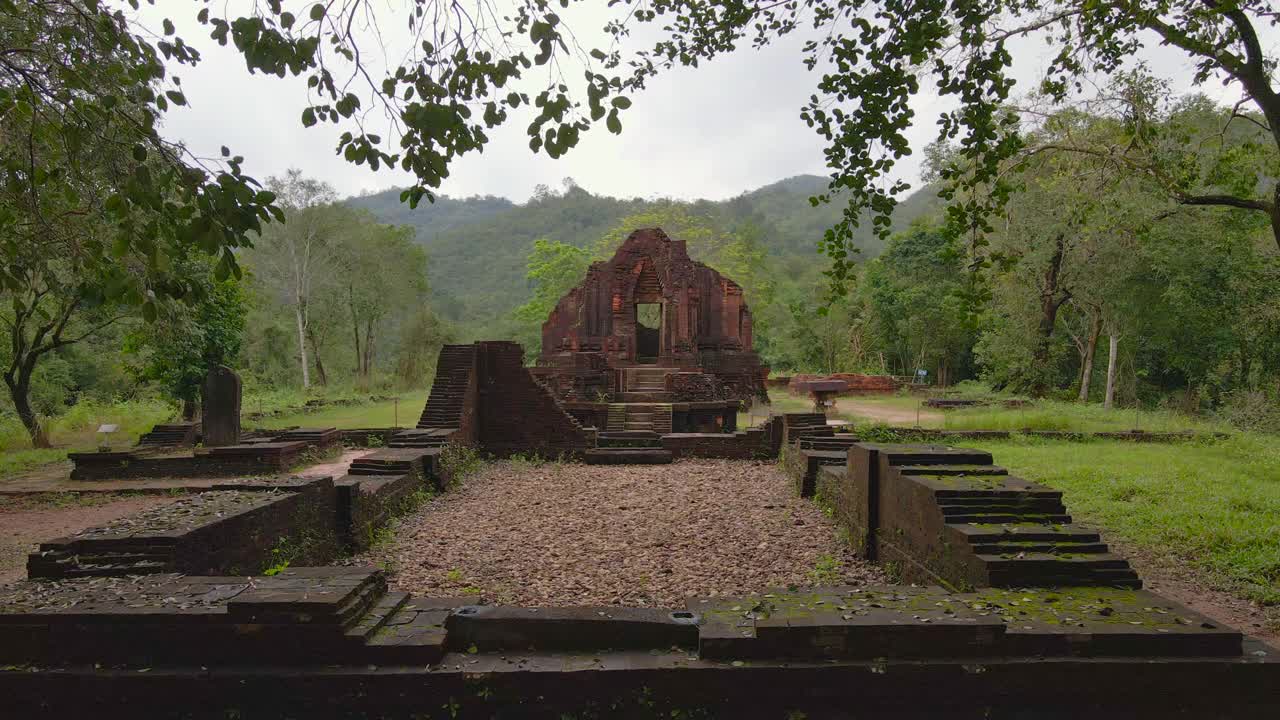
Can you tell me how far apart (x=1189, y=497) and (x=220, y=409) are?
15313mm

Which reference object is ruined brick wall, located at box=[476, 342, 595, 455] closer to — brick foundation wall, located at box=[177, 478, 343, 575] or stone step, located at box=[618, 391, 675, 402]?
stone step, located at box=[618, 391, 675, 402]

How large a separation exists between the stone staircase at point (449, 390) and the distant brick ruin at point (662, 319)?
7581 mm

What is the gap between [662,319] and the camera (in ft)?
78.3

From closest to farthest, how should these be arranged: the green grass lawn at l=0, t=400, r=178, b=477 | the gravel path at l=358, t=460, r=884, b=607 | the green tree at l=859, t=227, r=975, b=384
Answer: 1. the gravel path at l=358, t=460, r=884, b=607
2. the green grass lawn at l=0, t=400, r=178, b=477
3. the green tree at l=859, t=227, r=975, b=384

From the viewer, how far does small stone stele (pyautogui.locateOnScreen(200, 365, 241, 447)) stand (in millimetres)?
13273

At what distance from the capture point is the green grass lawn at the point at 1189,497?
6148 millimetres

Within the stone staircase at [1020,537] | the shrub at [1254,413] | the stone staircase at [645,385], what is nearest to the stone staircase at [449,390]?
the stone staircase at [645,385]

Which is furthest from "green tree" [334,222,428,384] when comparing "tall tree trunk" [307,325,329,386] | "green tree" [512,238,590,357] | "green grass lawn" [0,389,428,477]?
"green grass lawn" [0,389,428,477]

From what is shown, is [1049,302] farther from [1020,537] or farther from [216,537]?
[216,537]

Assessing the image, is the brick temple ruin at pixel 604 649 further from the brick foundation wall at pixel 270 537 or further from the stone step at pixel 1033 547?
the brick foundation wall at pixel 270 537

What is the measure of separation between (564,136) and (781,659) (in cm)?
304

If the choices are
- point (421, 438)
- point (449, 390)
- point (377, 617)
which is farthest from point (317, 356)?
point (377, 617)

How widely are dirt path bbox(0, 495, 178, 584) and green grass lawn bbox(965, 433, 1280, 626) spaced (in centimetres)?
989

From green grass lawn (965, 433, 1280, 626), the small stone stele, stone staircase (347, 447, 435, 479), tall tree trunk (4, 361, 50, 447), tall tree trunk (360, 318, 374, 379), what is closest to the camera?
green grass lawn (965, 433, 1280, 626)
